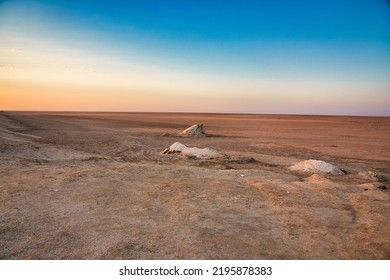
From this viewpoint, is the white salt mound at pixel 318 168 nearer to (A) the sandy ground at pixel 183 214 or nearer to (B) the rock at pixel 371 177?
(A) the sandy ground at pixel 183 214

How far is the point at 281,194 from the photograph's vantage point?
6238 mm

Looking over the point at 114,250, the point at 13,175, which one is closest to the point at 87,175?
the point at 13,175

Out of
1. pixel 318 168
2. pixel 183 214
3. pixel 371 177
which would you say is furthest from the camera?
pixel 318 168

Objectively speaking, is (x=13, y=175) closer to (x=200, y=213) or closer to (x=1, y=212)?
(x=1, y=212)

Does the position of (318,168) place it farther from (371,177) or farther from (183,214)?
(183,214)

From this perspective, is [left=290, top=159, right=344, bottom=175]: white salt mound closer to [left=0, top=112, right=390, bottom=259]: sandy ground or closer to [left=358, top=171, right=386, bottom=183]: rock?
[left=0, top=112, right=390, bottom=259]: sandy ground

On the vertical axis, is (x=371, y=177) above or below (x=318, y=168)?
below

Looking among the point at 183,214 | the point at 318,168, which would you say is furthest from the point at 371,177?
the point at 183,214

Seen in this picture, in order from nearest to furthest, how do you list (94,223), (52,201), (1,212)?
(94,223)
(1,212)
(52,201)

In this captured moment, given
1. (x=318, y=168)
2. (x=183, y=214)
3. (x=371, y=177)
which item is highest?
(x=318, y=168)

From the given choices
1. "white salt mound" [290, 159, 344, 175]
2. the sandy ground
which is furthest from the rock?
"white salt mound" [290, 159, 344, 175]

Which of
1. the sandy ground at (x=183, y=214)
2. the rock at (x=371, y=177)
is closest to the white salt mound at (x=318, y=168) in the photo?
the sandy ground at (x=183, y=214)

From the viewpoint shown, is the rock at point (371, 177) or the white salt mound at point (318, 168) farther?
the white salt mound at point (318, 168)
